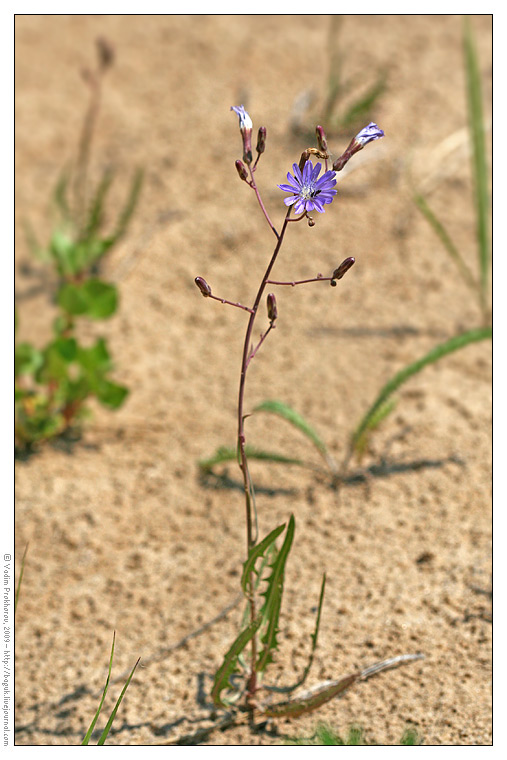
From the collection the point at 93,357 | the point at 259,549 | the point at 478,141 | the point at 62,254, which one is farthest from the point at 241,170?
the point at 62,254

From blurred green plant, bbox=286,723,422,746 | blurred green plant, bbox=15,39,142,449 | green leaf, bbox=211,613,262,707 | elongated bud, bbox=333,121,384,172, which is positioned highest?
elongated bud, bbox=333,121,384,172

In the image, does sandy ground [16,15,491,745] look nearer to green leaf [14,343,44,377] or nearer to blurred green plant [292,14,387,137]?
blurred green plant [292,14,387,137]

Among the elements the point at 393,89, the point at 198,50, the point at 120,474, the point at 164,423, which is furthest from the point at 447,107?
the point at 120,474

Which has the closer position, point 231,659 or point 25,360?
point 231,659

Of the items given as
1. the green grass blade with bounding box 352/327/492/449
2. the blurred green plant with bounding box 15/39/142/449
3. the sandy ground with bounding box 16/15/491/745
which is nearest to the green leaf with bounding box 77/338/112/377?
the blurred green plant with bounding box 15/39/142/449

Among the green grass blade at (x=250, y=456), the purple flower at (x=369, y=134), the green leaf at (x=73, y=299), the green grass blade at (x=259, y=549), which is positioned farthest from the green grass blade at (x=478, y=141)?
the green grass blade at (x=259, y=549)

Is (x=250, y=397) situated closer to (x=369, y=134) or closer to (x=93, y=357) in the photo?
(x=93, y=357)

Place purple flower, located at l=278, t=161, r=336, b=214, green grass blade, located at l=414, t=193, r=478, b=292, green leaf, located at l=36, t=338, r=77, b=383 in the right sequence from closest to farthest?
1. purple flower, located at l=278, t=161, r=336, b=214
2. green leaf, located at l=36, t=338, r=77, b=383
3. green grass blade, located at l=414, t=193, r=478, b=292
